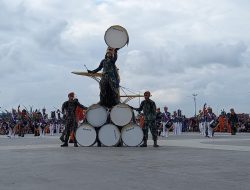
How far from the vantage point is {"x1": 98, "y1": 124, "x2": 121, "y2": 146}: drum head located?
59.1ft

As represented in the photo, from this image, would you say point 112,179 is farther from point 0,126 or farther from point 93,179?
point 0,126

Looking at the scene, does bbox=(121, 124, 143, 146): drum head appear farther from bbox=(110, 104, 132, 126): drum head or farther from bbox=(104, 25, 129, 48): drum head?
bbox=(104, 25, 129, 48): drum head

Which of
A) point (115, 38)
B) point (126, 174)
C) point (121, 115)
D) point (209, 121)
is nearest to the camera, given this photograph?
point (126, 174)

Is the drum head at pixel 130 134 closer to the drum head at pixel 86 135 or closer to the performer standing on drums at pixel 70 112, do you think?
the drum head at pixel 86 135

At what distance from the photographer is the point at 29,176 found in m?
8.63

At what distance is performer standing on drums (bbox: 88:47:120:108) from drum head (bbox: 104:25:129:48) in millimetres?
238

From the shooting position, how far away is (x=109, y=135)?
59.4 feet

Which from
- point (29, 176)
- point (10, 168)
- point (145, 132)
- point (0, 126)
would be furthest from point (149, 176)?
point (0, 126)

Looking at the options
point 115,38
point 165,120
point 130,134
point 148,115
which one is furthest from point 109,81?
point 165,120

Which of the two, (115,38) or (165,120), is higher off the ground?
(115,38)

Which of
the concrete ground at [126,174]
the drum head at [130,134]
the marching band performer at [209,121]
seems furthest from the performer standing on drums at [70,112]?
the marching band performer at [209,121]

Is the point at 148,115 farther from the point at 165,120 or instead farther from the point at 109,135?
the point at 165,120

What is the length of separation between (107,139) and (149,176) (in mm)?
→ 9611

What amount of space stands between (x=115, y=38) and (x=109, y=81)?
1.75m
